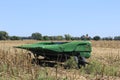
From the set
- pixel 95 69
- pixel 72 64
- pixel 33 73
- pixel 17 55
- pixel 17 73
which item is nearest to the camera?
pixel 33 73

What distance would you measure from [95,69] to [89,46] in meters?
1.81

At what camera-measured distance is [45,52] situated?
1362 centimetres

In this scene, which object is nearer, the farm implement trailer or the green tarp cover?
the green tarp cover

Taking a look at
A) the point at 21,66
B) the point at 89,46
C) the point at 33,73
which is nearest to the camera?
the point at 33,73

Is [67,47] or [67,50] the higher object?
[67,47]

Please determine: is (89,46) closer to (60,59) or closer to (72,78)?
(60,59)

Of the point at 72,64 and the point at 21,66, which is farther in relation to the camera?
the point at 72,64

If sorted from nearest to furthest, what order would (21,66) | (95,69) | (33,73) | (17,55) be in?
(33,73)
(21,66)
(17,55)
(95,69)

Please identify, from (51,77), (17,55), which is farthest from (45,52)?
(51,77)

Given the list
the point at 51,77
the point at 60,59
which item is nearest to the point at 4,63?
the point at 51,77

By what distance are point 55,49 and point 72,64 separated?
75 centimetres

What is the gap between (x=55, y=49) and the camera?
13125 millimetres

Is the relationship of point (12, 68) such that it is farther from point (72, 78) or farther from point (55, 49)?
point (55, 49)

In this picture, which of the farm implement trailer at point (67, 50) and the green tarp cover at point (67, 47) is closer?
the green tarp cover at point (67, 47)
